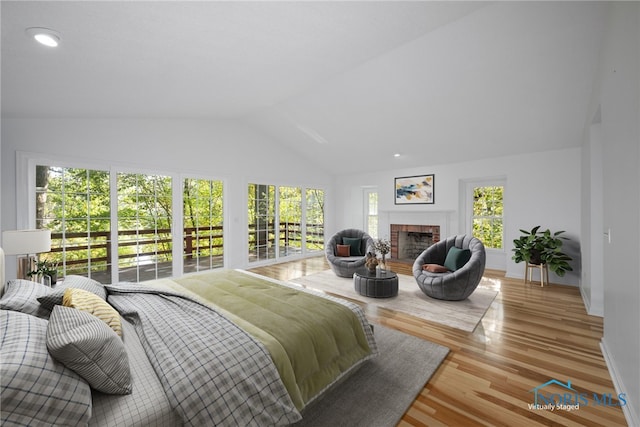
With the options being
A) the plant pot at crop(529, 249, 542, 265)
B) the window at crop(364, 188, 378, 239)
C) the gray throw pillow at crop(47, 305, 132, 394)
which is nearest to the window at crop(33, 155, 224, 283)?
the gray throw pillow at crop(47, 305, 132, 394)

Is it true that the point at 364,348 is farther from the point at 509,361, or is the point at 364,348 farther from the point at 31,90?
the point at 31,90

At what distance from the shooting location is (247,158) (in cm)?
570

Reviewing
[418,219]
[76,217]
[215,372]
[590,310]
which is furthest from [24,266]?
[418,219]

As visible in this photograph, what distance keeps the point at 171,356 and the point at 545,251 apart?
5258 millimetres

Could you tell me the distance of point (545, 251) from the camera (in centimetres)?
432

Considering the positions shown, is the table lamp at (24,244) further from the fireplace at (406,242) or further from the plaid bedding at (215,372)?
the fireplace at (406,242)

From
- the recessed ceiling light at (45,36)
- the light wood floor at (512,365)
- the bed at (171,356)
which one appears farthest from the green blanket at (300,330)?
the recessed ceiling light at (45,36)

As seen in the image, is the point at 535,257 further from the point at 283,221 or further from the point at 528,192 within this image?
the point at 283,221

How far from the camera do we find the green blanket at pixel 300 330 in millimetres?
1582

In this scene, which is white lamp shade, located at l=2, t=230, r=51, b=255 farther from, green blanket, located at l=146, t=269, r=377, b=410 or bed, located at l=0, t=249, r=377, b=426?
green blanket, located at l=146, t=269, r=377, b=410

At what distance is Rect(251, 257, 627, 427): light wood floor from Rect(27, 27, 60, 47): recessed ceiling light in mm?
3300

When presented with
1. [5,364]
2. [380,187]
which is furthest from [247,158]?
[5,364]

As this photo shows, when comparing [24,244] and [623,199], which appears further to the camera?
[24,244]

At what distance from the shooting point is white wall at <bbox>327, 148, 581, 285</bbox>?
14.5 ft
